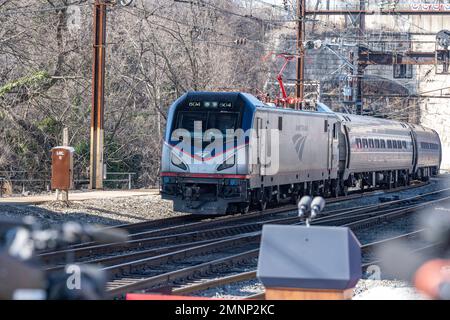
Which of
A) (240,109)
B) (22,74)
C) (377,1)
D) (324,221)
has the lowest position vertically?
(324,221)

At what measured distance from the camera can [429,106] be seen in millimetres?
74125

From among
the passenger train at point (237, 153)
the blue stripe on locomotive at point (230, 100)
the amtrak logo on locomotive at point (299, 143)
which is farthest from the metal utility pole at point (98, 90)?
the amtrak logo on locomotive at point (299, 143)

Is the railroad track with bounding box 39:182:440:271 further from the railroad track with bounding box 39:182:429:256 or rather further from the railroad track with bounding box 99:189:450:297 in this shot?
the railroad track with bounding box 99:189:450:297

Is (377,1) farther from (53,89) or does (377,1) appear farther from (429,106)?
(53,89)

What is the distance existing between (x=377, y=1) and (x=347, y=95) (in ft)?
30.8

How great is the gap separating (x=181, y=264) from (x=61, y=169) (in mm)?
9087

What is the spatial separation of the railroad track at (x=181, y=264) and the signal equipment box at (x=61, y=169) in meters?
5.73

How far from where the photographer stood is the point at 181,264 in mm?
15242

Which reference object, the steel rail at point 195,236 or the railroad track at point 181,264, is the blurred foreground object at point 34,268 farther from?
the steel rail at point 195,236

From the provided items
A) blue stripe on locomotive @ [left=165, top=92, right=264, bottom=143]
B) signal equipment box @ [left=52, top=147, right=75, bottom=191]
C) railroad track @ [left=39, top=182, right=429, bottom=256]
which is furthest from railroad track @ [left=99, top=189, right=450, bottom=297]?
signal equipment box @ [left=52, top=147, right=75, bottom=191]

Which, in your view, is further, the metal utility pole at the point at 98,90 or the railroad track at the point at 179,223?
the metal utility pole at the point at 98,90

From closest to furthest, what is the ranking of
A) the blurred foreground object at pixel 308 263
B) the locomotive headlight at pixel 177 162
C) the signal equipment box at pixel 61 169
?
1. the blurred foreground object at pixel 308 263
2. the locomotive headlight at pixel 177 162
3. the signal equipment box at pixel 61 169

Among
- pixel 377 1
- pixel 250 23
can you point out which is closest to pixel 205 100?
pixel 377 1

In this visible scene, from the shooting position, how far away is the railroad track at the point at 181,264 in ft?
40.7
